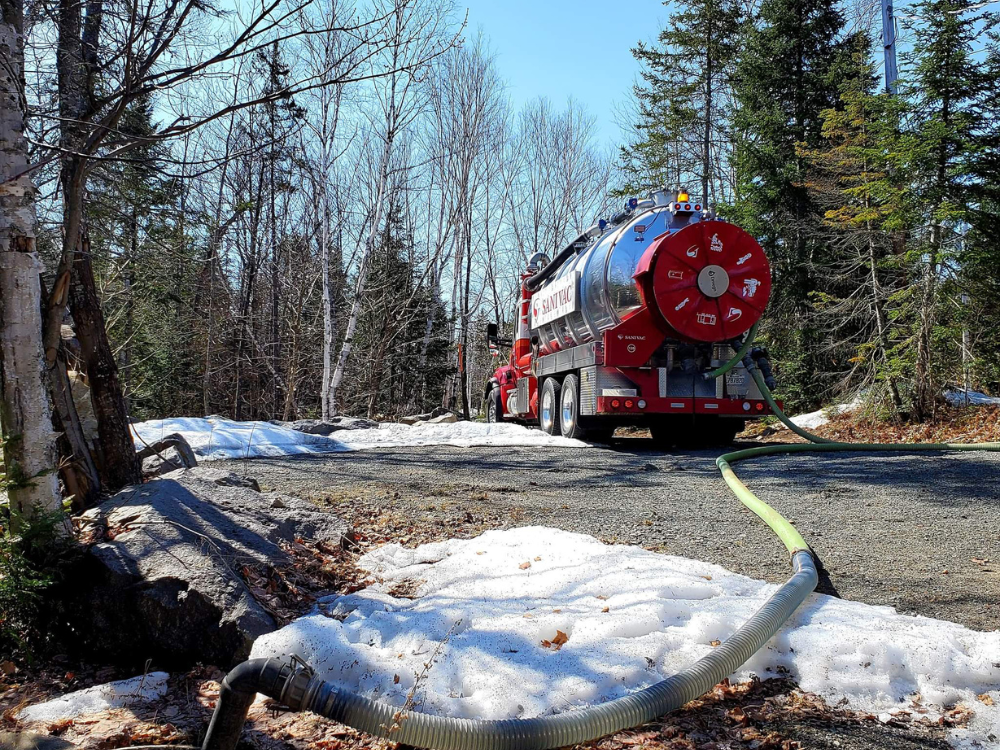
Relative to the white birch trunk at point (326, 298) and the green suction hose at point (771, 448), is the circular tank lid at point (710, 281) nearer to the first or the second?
the green suction hose at point (771, 448)

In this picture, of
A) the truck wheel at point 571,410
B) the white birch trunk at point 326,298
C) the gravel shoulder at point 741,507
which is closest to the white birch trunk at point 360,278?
the white birch trunk at point 326,298

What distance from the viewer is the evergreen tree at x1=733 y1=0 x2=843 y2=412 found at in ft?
63.7

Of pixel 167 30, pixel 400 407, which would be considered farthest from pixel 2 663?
pixel 400 407

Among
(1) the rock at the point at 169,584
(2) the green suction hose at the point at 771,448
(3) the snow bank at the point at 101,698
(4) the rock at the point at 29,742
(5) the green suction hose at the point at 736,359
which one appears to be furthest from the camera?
(5) the green suction hose at the point at 736,359

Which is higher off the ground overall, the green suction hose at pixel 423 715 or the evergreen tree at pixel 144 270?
the evergreen tree at pixel 144 270

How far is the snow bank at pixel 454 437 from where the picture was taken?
1084cm

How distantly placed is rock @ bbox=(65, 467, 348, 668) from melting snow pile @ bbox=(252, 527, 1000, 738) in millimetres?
291

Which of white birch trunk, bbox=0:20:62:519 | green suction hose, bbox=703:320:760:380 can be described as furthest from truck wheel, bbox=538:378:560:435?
white birch trunk, bbox=0:20:62:519

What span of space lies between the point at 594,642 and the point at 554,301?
382 inches

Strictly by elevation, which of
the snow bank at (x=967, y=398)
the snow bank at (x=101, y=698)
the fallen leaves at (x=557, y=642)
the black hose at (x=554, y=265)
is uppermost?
the black hose at (x=554, y=265)

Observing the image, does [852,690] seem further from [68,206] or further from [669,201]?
[669,201]

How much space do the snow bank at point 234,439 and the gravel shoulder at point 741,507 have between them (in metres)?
0.88

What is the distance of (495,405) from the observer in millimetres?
17031

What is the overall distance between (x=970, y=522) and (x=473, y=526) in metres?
3.51
